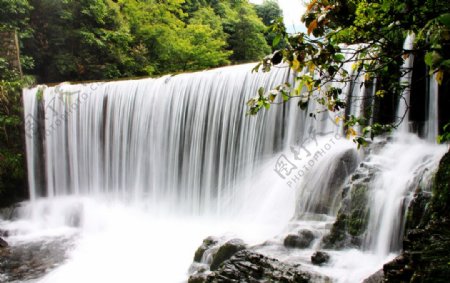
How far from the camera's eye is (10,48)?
1235 centimetres

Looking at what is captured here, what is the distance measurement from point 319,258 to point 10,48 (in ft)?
38.4

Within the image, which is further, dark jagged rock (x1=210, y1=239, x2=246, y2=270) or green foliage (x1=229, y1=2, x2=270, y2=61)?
green foliage (x1=229, y1=2, x2=270, y2=61)

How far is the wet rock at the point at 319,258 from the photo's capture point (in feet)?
16.4

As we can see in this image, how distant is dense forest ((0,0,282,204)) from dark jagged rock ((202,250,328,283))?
8689 mm

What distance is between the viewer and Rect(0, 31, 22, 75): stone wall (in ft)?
40.2

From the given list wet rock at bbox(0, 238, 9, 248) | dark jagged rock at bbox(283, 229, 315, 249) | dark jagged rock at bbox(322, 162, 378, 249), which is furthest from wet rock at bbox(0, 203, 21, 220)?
dark jagged rock at bbox(322, 162, 378, 249)

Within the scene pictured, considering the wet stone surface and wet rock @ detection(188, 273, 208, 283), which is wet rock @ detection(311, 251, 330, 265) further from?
the wet stone surface

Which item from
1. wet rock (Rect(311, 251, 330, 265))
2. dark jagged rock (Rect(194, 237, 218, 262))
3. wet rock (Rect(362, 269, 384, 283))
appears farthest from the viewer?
dark jagged rock (Rect(194, 237, 218, 262))

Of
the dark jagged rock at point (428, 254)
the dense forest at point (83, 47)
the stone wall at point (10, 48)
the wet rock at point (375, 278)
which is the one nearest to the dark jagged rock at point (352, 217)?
the wet rock at point (375, 278)

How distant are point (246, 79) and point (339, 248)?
17.5ft

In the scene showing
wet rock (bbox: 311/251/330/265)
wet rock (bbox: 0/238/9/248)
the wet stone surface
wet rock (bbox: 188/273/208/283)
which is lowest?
the wet stone surface

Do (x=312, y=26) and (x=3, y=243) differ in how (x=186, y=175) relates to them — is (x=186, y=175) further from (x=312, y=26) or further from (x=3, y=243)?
(x=312, y=26)

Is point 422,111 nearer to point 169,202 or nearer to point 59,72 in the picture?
point 169,202

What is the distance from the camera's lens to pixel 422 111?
672 cm
